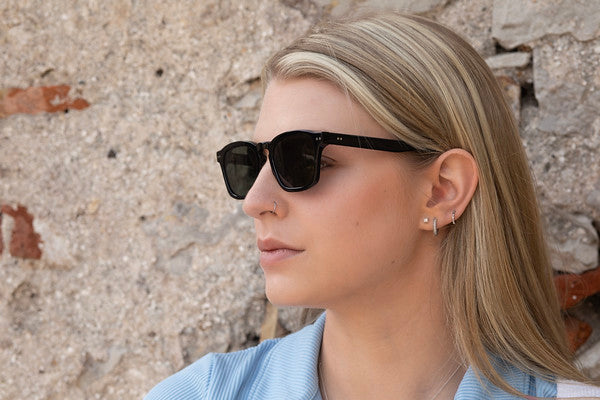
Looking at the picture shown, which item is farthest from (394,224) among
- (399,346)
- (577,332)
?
(577,332)

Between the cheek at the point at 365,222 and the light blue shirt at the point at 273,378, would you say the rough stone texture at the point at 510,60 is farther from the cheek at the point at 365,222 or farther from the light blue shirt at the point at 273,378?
the light blue shirt at the point at 273,378

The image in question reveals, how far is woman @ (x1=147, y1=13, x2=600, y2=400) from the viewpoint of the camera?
141cm

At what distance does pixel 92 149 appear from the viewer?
2.11 metres

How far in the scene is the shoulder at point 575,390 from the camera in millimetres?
1452

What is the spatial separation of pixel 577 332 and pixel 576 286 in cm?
15

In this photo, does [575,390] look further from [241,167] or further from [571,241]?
[241,167]

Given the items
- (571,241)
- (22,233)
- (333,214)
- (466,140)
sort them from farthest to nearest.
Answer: (22,233) < (571,241) < (466,140) < (333,214)

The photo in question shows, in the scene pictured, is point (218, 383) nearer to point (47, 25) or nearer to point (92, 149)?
point (92, 149)

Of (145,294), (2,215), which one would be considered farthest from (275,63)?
(2,215)

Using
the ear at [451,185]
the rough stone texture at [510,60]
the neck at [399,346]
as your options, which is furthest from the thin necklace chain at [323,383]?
the rough stone texture at [510,60]

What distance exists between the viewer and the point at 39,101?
213 centimetres

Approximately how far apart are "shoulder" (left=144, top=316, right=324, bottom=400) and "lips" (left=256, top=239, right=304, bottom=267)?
0.32 m

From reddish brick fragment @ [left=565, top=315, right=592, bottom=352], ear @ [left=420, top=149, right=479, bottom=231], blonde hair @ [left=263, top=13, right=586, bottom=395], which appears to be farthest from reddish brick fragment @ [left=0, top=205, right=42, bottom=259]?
reddish brick fragment @ [left=565, top=315, right=592, bottom=352]

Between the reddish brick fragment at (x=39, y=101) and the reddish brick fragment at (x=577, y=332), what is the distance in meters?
1.57
